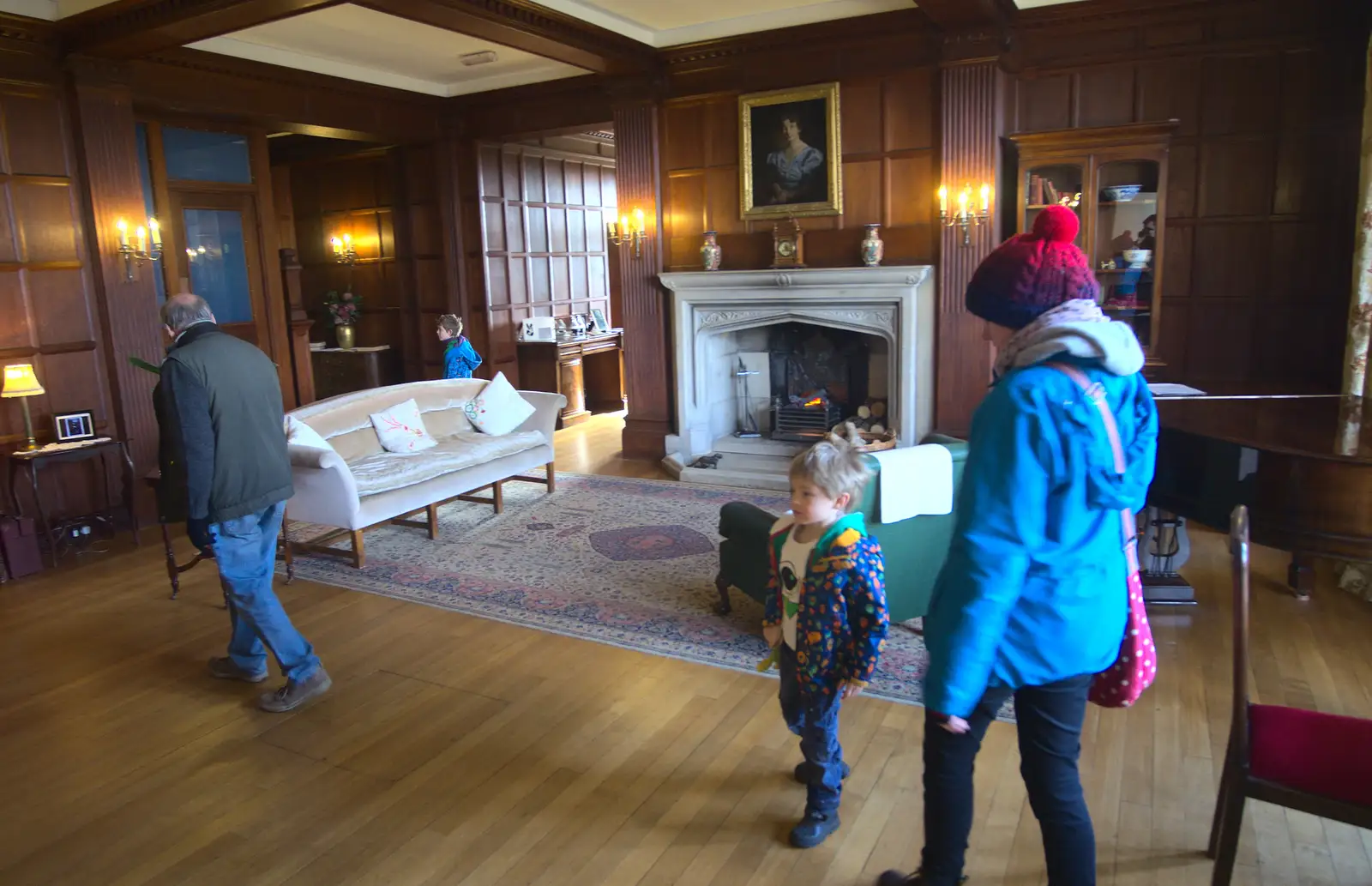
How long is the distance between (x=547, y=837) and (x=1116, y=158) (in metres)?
5.47

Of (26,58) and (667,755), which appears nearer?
(667,755)

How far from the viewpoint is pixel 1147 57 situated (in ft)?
19.2

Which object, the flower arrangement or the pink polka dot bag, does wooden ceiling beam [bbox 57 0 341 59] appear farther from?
the pink polka dot bag

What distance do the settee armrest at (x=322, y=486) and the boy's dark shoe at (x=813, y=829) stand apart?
129 inches

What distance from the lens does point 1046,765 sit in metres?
1.75

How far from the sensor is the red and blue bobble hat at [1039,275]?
5.51 ft

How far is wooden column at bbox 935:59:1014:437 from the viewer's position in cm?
602

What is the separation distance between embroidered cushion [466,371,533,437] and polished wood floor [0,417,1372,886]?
226 centimetres

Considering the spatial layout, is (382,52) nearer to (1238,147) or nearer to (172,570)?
(172,570)

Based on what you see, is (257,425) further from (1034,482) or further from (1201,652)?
(1201,652)

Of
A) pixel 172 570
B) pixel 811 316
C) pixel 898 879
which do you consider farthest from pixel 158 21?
pixel 898 879

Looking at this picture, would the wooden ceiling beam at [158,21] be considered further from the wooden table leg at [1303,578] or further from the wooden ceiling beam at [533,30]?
the wooden table leg at [1303,578]

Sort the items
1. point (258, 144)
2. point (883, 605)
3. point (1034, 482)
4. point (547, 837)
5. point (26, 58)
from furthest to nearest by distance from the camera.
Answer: point (258, 144), point (26, 58), point (547, 837), point (883, 605), point (1034, 482)

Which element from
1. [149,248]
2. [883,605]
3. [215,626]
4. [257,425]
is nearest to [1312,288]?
[883,605]
